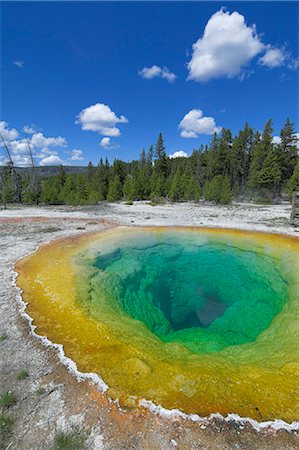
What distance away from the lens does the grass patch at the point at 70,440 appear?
3217mm

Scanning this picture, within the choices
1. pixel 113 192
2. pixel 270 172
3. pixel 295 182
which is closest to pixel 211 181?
pixel 270 172

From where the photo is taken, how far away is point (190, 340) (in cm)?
751

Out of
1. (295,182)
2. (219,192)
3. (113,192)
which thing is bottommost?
(113,192)

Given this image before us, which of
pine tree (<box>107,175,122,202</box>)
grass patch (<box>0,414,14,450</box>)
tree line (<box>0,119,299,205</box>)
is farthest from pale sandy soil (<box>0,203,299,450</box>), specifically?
pine tree (<box>107,175,122,202</box>)

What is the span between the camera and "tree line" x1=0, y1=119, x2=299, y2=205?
1539 inches

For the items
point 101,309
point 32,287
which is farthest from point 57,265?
point 101,309

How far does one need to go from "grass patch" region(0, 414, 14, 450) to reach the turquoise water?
3638 millimetres

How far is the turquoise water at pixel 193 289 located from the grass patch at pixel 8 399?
3292 millimetres

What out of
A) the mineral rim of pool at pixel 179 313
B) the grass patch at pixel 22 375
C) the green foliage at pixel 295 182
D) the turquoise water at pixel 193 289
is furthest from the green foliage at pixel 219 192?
the grass patch at pixel 22 375

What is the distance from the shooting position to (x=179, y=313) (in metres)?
9.84

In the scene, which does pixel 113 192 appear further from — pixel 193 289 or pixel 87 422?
pixel 87 422

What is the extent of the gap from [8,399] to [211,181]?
140 feet

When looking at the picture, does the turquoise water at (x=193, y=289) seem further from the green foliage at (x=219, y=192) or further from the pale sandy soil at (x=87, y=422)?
the green foliage at (x=219, y=192)

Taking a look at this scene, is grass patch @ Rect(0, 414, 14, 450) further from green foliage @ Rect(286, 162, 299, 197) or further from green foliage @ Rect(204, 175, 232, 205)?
green foliage @ Rect(286, 162, 299, 197)
